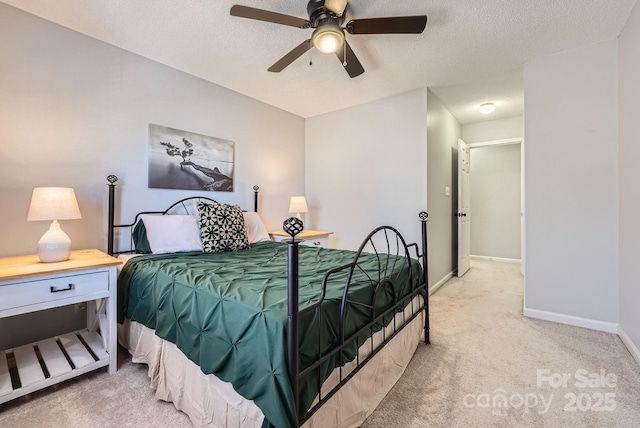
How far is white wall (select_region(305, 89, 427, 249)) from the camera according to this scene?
3451 millimetres

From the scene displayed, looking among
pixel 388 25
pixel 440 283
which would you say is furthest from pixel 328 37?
pixel 440 283

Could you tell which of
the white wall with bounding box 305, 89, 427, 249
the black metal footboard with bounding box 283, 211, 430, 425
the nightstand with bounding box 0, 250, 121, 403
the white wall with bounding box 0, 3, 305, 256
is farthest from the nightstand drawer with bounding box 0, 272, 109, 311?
the white wall with bounding box 305, 89, 427, 249

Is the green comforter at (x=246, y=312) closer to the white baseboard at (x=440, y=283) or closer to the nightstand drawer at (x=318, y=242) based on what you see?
the nightstand drawer at (x=318, y=242)

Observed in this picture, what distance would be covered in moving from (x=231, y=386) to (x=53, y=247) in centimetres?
155

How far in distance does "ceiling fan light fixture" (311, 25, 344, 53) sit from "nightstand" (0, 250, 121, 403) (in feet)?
6.62

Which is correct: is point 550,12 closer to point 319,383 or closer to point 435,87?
point 435,87

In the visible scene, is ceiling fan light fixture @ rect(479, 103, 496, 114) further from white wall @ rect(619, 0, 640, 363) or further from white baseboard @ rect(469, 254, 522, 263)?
white baseboard @ rect(469, 254, 522, 263)

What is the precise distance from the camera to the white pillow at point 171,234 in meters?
2.35

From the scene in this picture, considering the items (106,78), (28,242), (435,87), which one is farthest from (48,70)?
(435,87)

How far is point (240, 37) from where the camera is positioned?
7.78 ft

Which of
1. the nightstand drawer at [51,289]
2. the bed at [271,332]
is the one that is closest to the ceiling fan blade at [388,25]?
the bed at [271,332]

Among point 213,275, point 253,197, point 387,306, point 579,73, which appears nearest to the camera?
point 213,275

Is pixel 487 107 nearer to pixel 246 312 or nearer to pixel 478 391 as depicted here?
pixel 478 391

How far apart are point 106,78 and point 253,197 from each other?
73.2 inches
